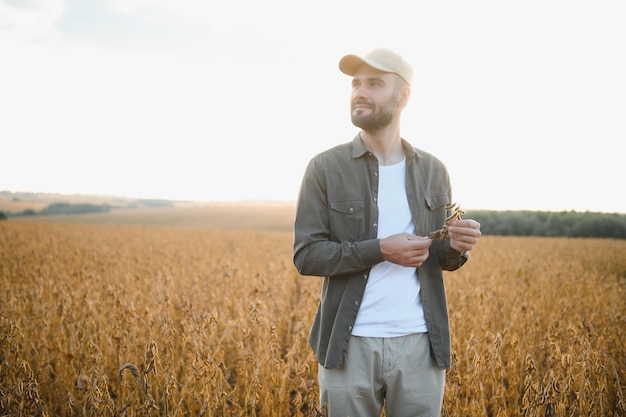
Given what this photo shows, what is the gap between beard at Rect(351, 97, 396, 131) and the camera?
2.11 metres

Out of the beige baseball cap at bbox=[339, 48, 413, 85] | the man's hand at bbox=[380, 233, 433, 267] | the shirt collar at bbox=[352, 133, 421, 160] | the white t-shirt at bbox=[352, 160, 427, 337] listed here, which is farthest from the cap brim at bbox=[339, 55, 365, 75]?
the man's hand at bbox=[380, 233, 433, 267]

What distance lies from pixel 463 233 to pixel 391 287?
0.45m

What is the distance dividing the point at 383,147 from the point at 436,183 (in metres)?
0.38

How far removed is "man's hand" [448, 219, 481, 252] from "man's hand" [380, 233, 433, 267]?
0.17 m

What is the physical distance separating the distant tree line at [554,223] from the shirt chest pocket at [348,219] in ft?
103

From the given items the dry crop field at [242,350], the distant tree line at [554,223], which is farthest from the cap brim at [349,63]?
the distant tree line at [554,223]

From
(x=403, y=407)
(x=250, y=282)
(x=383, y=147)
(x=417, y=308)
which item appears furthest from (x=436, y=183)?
(x=250, y=282)

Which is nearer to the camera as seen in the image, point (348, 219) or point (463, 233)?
point (463, 233)

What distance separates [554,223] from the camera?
34.3 metres

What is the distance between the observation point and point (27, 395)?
2.20 m

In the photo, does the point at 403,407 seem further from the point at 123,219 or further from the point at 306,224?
the point at 123,219

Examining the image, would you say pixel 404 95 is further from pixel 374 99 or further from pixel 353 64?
pixel 353 64

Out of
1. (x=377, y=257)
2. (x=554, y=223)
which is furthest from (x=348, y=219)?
(x=554, y=223)

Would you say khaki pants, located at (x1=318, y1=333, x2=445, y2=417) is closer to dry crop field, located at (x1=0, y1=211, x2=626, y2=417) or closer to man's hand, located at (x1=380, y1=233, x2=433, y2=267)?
dry crop field, located at (x1=0, y1=211, x2=626, y2=417)
